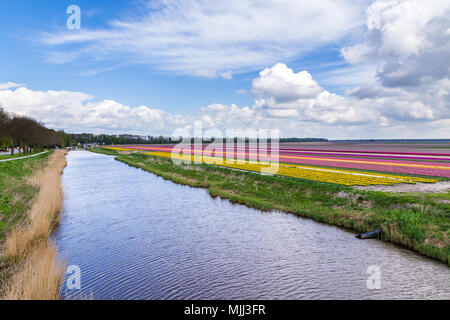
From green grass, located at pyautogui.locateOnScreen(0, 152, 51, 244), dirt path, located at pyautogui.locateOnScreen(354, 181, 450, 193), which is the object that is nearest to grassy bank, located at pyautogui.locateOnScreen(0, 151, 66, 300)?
green grass, located at pyautogui.locateOnScreen(0, 152, 51, 244)

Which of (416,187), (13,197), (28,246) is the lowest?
(28,246)

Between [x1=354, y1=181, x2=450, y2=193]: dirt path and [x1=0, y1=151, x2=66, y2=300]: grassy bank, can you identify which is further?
[x1=354, y1=181, x2=450, y2=193]: dirt path

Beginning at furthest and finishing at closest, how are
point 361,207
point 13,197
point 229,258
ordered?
point 13,197, point 361,207, point 229,258

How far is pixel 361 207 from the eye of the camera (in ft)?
63.0

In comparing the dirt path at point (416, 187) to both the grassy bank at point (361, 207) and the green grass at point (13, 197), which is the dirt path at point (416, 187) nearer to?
the grassy bank at point (361, 207)

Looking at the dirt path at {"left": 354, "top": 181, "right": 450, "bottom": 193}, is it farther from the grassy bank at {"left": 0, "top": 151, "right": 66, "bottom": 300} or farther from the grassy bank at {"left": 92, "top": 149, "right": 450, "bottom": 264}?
the grassy bank at {"left": 0, "top": 151, "right": 66, "bottom": 300}

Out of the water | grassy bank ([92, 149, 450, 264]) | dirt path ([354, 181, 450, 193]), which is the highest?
dirt path ([354, 181, 450, 193])

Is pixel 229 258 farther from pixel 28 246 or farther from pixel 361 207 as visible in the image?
pixel 361 207

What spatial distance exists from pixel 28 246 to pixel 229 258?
9.13 metres

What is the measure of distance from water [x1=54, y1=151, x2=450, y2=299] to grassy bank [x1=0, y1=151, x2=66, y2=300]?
0.86m

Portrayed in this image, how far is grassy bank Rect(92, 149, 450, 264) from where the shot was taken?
45.6 feet

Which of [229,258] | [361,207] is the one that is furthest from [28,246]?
[361,207]

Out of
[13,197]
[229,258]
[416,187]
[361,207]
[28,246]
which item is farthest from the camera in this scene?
[416,187]
